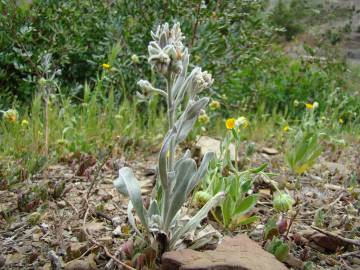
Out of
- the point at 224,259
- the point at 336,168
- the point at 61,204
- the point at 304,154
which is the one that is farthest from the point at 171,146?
the point at 336,168

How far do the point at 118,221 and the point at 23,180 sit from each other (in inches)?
29.0

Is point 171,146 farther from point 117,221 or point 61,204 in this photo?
point 61,204

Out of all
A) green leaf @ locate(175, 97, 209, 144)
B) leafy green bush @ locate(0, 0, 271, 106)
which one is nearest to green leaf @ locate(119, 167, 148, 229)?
green leaf @ locate(175, 97, 209, 144)

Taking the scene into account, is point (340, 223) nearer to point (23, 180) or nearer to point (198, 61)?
point (23, 180)

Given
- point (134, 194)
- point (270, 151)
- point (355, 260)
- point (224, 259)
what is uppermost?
point (134, 194)

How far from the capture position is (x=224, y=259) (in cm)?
143

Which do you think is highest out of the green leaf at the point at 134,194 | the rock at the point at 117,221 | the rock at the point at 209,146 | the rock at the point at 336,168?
the green leaf at the point at 134,194

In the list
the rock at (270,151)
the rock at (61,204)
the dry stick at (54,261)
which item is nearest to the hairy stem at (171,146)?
the dry stick at (54,261)

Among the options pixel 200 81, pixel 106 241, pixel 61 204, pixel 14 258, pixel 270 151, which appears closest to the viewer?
pixel 200 81

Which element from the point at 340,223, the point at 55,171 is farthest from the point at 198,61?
the point at 340,223

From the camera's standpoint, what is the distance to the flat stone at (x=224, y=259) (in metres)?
1.38

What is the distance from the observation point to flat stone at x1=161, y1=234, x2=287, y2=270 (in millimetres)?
1384

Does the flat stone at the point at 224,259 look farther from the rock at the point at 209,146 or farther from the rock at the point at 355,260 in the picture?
the rock at the point at 209,146

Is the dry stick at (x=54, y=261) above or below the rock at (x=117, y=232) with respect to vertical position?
above
